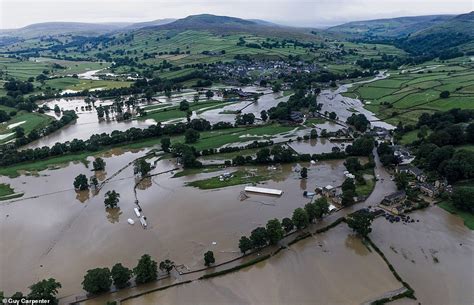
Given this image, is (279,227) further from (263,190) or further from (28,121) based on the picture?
(28,121)

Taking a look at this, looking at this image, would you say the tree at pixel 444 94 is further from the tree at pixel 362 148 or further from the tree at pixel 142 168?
the tree at pixel 142 168

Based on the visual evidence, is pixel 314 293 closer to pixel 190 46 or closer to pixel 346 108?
pixel 346 108

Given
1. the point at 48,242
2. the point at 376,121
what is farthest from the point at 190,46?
the point at 48,242

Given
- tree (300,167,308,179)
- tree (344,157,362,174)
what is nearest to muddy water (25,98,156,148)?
tree (300,167,308,179)

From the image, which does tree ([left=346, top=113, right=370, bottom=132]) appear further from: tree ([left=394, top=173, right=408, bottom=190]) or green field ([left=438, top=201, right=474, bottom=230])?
green field ([left=438, top=201, right=474, bottom=230])

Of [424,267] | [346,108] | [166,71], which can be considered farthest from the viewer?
[166,71]

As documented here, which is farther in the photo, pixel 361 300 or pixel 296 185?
pixel 296 185

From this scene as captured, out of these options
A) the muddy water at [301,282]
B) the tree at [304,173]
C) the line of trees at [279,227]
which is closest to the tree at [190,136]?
the tree at [304,173]
